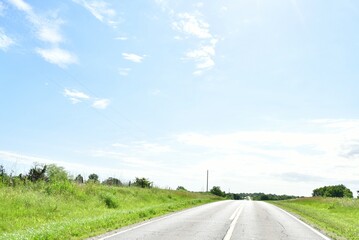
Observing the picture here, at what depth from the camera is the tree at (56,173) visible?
29.1 metres

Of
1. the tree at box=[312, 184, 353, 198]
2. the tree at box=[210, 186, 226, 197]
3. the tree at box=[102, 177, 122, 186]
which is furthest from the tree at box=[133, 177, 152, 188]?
the tree at box=[312, 184, 353, 198]

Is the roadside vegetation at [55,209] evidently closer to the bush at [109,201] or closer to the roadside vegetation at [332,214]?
the bush at [109,201]

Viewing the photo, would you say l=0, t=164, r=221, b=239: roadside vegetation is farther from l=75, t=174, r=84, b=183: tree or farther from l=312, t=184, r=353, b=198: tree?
l=312, t=184, r=353, b=198: tree

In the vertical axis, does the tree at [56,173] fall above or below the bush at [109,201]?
above

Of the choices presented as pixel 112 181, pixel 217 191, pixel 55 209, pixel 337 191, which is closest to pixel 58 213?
pixel 55 209

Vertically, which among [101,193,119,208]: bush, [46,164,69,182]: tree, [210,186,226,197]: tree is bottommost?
[101,193,119,208]: bush

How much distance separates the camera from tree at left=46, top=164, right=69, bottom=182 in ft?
95.6

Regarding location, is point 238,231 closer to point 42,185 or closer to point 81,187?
point 42,185

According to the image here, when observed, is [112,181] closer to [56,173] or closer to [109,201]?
[56,173]

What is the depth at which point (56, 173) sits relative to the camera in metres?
31.8

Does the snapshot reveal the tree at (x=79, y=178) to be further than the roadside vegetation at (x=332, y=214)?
Yes

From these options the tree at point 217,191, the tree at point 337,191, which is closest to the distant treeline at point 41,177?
the tree at point 217,191

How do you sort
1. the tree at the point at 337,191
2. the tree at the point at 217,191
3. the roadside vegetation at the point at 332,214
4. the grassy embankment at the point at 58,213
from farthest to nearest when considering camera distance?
the tree at the point at 337,191
the tree at the point at 217,191
the roadside vegetation at the point at 332,214
the grassy embankment at the point at 58,213

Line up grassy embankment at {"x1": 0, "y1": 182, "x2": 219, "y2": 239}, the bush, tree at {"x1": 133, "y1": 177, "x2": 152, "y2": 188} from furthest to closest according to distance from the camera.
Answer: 1. tree at {"x1": 133, "y1": 177, "x2": 152, "y2": 188}
2. the bush
3. grassy embankment at {"x1": 0, "y1": 182, "x2": 219, "y2": 239}
